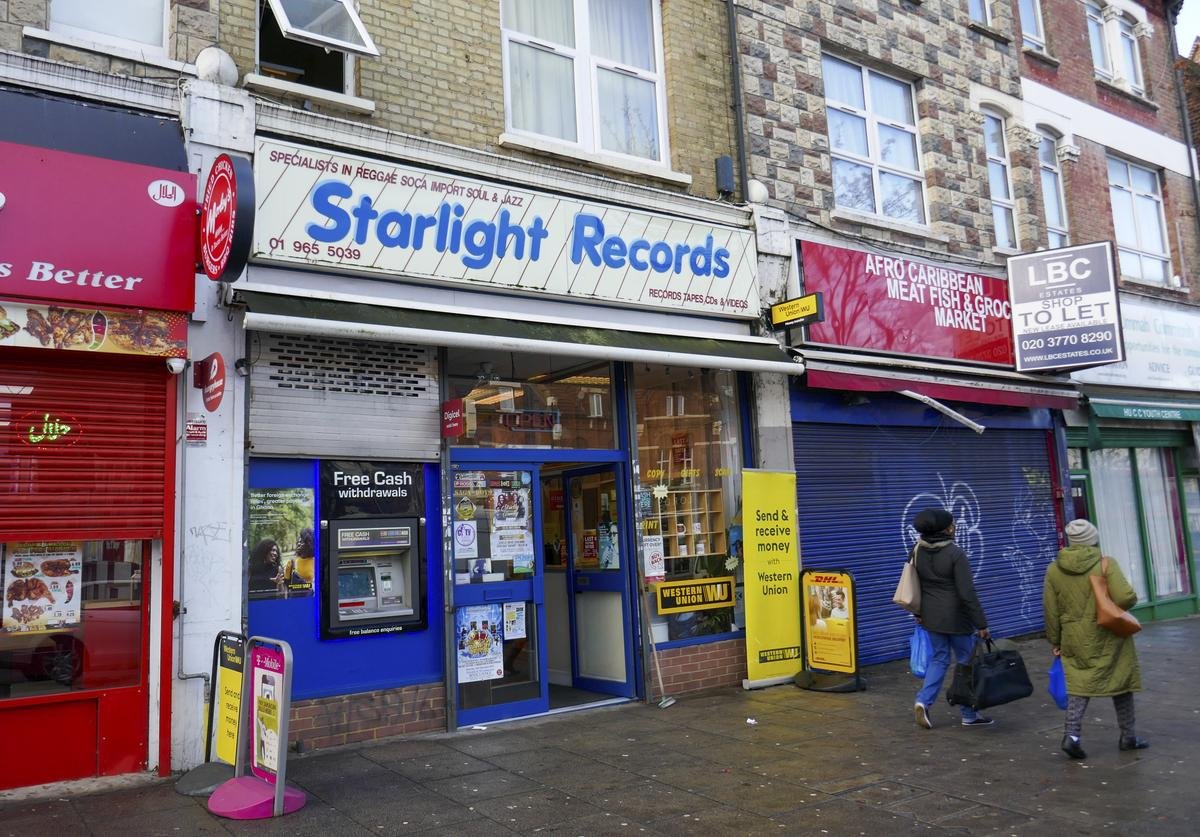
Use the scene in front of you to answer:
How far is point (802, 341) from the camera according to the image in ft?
34.7

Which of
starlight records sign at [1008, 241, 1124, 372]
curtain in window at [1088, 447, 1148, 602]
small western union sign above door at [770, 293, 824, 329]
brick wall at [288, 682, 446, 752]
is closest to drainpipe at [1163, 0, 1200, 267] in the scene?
curtain in window at [1088, 447, 1148, 602]

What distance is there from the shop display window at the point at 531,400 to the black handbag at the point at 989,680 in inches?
152

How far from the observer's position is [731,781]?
6.29m

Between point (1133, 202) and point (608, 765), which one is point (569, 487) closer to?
point (608, 765)

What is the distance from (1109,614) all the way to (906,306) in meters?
6.18

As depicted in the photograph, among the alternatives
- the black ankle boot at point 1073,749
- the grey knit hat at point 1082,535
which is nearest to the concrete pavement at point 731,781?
the black ankle boot at point 1073,749

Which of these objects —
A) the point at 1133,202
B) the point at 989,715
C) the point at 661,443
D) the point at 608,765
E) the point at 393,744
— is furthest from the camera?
the point at 1133,202

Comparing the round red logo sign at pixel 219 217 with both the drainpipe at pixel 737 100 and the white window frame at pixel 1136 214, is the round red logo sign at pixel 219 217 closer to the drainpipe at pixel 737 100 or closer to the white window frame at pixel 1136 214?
the drainpipe at pixel 737 100

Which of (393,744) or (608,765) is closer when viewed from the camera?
(608,765)

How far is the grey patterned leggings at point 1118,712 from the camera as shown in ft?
21.7

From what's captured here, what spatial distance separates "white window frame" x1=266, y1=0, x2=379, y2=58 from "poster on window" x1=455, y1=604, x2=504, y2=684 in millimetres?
4732

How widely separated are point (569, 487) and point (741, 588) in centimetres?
212

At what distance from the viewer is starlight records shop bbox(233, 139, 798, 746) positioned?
7.41m

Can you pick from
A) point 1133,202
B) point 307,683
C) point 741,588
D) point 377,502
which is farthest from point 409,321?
point 1133,202
